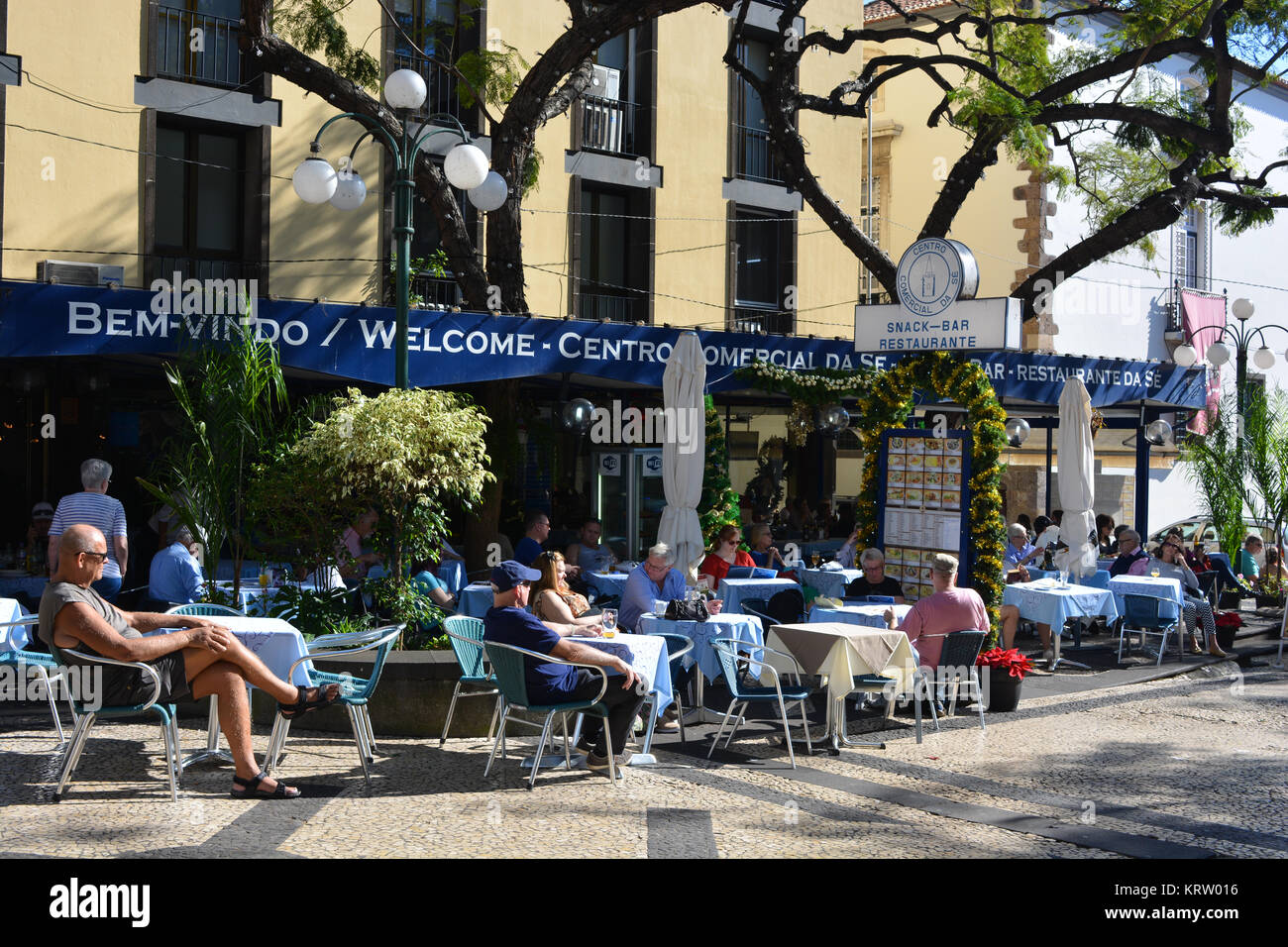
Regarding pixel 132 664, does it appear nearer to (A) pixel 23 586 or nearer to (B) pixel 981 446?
(A) pixel 23 586

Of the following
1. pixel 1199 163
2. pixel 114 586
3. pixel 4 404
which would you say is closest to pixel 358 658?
pixel 114 586

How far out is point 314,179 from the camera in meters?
9.89

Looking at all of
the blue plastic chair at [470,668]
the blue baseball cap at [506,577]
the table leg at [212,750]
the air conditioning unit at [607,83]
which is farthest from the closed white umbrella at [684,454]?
the air conditioning unit at [607,83]

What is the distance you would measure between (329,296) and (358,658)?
9.66 metres

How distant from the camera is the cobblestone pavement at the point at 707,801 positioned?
20.3ft

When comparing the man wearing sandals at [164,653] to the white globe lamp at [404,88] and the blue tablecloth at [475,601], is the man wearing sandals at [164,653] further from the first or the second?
the white globe lamp at [404,88]

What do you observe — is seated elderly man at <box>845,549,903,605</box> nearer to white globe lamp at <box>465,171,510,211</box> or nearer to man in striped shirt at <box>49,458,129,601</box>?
white globe lamp at <box>465,171,510,211</box>

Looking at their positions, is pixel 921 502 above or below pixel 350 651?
above

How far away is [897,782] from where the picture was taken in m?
7.81

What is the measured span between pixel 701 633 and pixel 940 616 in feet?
5.57

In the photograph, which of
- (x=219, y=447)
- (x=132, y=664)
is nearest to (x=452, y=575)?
(x=219, y=447)

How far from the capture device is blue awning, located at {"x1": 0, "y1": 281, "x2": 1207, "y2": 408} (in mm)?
11180

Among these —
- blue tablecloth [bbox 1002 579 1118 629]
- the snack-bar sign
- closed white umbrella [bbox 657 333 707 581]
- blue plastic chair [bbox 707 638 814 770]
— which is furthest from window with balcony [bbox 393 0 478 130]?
blue plastic chair [bbox 707 638 814 770]

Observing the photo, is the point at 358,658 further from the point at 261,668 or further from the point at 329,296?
the point at 329,296
